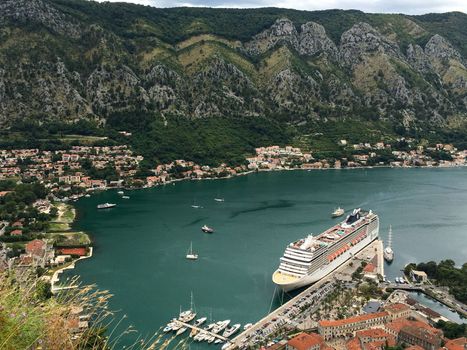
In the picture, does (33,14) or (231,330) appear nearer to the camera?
(231,330)

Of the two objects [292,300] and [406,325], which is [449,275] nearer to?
[406,325]

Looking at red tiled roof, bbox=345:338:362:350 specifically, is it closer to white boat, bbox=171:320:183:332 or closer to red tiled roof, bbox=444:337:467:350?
red tiled roof, bbox=444:337:467:350

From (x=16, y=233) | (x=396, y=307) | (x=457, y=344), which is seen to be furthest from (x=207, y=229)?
(x=457, y=344)

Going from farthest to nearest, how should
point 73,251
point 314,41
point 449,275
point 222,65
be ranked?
point 314,41
point 222,65
point 73,251
point 449,275

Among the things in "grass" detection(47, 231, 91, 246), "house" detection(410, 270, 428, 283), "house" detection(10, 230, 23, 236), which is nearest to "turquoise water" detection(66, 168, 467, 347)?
"grass" detection(47, 231, 91, 246)

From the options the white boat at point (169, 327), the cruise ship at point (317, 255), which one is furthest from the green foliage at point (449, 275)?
the white boat at point (169, 327)

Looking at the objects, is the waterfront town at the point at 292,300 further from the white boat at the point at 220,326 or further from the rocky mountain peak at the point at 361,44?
the rocky mountain peak at the point at 361,44

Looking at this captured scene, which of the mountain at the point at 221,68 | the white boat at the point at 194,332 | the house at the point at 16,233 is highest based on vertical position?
the mountain at the point at 221,68
